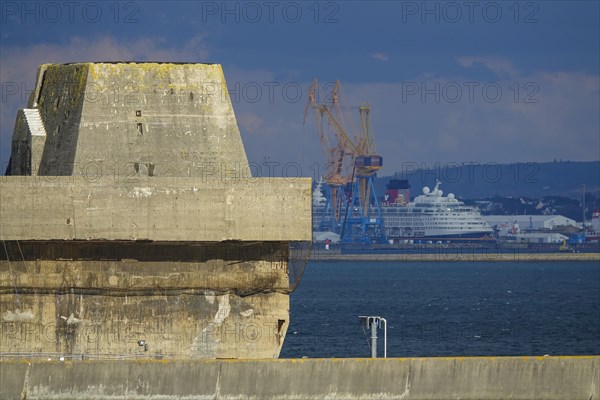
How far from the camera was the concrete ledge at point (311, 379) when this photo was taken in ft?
54.1

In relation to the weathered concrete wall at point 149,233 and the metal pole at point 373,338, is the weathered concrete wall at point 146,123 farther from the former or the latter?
the metal pole at point 373,338

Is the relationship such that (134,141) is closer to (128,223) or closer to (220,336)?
(128,223)

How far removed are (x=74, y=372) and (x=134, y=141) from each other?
11.4 feet

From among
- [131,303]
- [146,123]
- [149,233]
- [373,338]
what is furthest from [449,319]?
[149,233]

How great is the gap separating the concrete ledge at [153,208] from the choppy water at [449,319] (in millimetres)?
28644

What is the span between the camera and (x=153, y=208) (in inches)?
722

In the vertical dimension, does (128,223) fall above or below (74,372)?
above

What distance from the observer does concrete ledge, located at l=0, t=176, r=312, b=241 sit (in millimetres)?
18266

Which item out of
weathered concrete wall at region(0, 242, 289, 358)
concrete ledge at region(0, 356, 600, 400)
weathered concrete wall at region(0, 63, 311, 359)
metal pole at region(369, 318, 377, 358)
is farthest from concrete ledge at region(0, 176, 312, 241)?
concrete ledge at region(0, 356, 600, 400)

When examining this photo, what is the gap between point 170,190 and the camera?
18344 millimetres

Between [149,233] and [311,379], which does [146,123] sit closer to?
[149,233]

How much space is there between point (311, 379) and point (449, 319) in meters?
56.7

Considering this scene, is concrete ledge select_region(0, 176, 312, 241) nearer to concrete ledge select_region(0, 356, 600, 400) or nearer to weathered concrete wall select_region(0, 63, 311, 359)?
weathered concrete wall select_region(0, 63, 311, 359)

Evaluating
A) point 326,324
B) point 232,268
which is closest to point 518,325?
point 326,324
